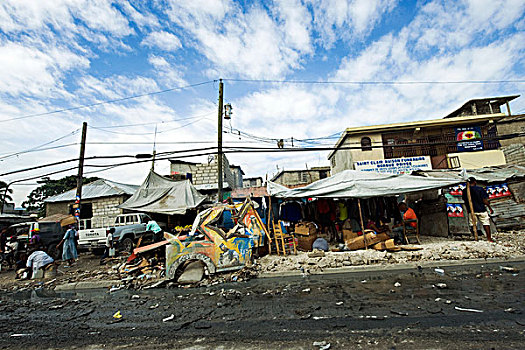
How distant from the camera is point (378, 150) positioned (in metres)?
19.4

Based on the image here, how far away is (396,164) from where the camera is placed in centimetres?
1881

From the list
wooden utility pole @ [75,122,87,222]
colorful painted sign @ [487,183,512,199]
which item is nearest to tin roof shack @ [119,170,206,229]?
wooden utility pole @ [75,122,87,222]

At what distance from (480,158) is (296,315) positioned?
21.2m

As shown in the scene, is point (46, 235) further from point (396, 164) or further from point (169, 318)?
point (396, 164)

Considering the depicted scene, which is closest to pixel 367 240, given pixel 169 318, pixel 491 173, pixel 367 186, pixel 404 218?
pixel 404 218

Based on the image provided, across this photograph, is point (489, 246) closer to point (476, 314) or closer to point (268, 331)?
point (476, 314)

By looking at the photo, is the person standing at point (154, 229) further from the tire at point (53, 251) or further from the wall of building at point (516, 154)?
the wall of building at point (516, 154)

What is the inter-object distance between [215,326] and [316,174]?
31055 mm

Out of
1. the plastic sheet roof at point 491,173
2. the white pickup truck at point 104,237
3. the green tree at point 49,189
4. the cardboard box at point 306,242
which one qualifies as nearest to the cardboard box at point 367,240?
the cardboard box at point 306,242

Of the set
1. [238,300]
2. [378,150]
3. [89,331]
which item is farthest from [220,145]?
[378,150]

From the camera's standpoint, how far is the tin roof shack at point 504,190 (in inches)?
444

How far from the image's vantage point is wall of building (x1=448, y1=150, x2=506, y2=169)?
18797 millimetres

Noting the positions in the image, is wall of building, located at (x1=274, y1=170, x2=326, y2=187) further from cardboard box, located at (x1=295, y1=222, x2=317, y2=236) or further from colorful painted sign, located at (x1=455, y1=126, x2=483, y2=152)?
cardboard box, located at (x1=295, y1=222, x2=317, y2=236)

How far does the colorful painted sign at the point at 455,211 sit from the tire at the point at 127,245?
43.8 ft
